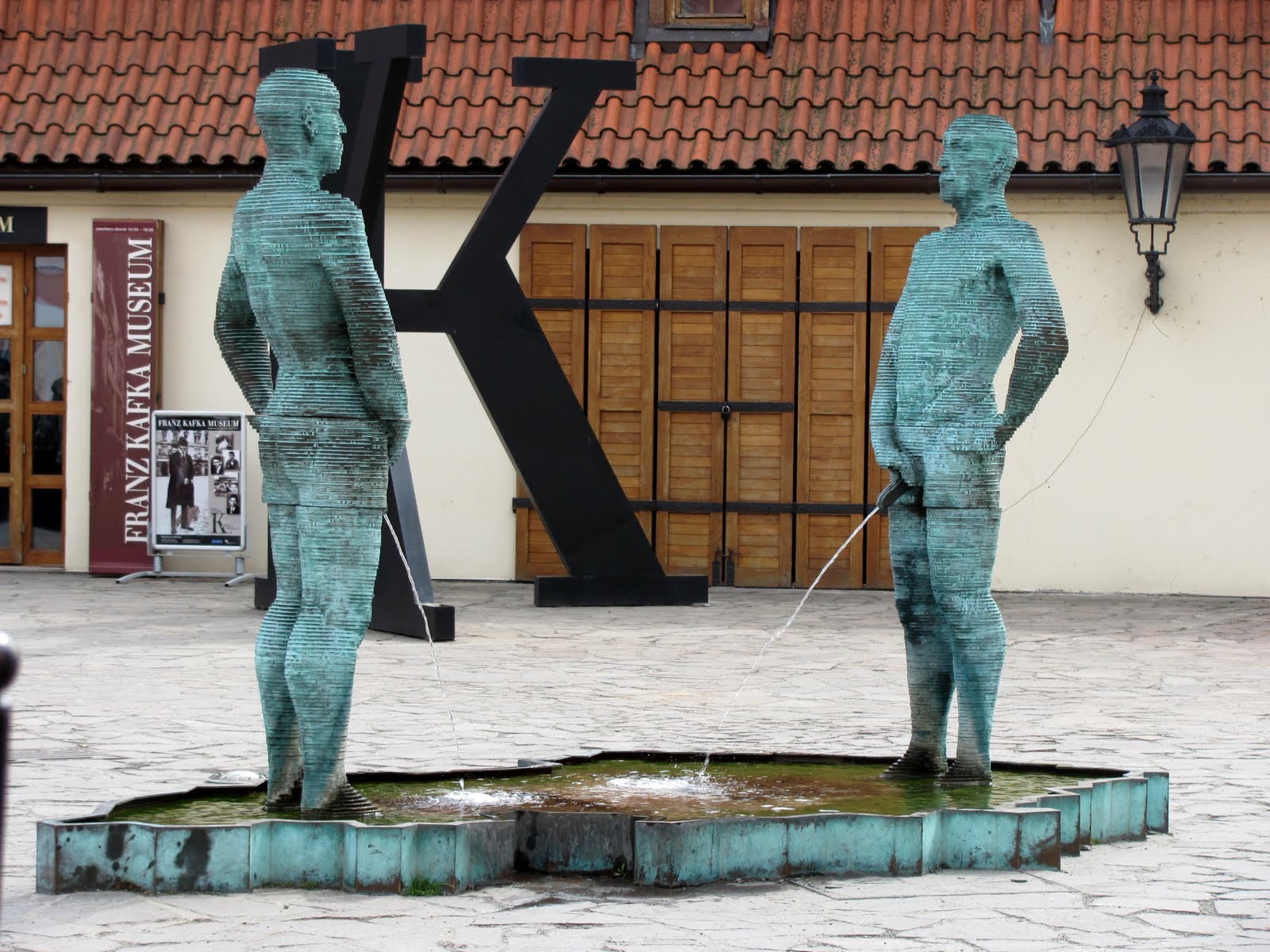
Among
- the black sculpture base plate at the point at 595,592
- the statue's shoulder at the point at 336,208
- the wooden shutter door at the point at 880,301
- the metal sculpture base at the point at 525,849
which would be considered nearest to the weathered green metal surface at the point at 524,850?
the metal sculpture base at the point at 525,849

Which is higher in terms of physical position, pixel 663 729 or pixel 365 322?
pixel 365 322

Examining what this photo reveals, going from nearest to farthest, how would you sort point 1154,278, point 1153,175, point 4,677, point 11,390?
point 4,677, point 1153,175, point 1154,278, point 11,390

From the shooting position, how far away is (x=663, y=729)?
7883mm

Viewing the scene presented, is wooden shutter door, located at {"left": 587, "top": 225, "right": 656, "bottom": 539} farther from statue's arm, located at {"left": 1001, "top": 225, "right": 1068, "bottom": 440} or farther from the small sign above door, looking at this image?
statue's arm, located at {"left": 1001, "top": 225, "right": 1068, "bottom": 440}

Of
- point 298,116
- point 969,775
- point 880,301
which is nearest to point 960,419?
point 969,775

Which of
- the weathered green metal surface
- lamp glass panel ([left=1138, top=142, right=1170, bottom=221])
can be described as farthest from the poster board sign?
the weathered green metal surface

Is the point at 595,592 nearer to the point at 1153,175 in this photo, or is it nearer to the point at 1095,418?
the point at 1095,418

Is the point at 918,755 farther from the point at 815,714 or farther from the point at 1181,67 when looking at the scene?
the point at 1181,67

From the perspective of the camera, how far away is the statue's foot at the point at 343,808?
5445mm

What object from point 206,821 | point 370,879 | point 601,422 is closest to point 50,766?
point 206,821

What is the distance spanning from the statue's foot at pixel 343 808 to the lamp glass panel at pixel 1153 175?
9.77 m

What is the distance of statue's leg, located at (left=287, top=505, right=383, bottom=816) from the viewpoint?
5480mm

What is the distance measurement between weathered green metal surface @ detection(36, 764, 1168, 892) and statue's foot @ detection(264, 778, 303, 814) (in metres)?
0.45

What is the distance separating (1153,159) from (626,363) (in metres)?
3.93
